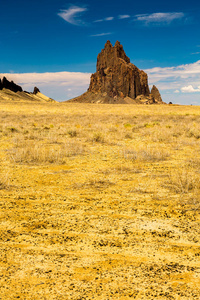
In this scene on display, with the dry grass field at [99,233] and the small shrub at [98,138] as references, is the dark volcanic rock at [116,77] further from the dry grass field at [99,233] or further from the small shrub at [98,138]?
the dry grass field at [99,233]

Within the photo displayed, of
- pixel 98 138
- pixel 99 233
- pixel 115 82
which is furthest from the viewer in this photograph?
pixel 115 82

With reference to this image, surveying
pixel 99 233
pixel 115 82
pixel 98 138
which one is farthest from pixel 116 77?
pixel 99 233

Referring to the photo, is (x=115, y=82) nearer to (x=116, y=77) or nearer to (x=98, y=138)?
(x=116, y=77)

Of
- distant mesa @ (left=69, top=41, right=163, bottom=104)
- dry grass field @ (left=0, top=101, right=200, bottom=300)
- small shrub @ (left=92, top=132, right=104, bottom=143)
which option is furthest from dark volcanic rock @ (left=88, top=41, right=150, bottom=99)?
dry grass field @ (left=0, top=101, right=200, bottom=300)

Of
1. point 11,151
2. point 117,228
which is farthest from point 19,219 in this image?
point 11,151

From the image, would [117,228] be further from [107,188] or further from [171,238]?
[107,188]

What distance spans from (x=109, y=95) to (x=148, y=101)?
28224 millimetres

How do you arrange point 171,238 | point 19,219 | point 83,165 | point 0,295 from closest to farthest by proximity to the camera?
1. point 0,295
2. point 171,238
3. point 19,219
4. point 83,165

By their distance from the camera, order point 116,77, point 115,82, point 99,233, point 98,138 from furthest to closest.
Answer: point 116,77, point 115,82, point 98,138, point 99,233

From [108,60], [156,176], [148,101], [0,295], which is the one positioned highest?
[108,60]

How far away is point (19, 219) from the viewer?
453cm

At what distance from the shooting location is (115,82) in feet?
609

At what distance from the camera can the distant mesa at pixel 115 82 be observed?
178 m

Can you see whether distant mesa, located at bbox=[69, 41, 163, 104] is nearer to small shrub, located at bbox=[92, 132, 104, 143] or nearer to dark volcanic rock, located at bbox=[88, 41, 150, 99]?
dark volcanic rock, located at bbox=[88, 41, 150, 99]
